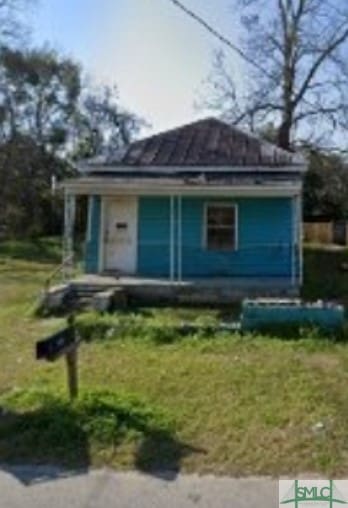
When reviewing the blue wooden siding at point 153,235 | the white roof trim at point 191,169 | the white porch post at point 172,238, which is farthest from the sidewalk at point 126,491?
the white roof trim at point 191,169

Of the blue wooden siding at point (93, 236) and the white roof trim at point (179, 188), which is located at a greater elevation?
the white roof trim at point (179, 188)

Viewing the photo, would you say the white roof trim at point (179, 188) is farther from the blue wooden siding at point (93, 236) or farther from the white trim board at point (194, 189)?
the blue wooden siding at point (93, 236)

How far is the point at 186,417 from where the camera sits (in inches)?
290

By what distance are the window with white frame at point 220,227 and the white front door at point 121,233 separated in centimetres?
182

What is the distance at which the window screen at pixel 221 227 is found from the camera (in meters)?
19.1

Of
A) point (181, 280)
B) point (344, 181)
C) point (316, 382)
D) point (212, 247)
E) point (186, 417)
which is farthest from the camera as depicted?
point (344, 181)

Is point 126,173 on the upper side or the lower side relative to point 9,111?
lower

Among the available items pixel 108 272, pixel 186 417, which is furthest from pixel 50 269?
A: pixel 186 417

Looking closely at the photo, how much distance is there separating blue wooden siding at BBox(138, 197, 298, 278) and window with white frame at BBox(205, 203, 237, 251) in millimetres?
131

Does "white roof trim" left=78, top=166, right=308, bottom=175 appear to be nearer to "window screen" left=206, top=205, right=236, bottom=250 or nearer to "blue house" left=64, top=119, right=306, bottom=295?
"blue house" left=64, top=119, right=306, bottom=295

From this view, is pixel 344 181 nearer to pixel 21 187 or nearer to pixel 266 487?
pixel 21 187

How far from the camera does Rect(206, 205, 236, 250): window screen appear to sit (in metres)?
19.1

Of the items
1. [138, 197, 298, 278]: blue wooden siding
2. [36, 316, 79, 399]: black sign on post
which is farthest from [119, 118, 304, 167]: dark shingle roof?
[36, 316, 79, 399]: black sign on post

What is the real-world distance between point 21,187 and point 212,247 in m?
24.6
